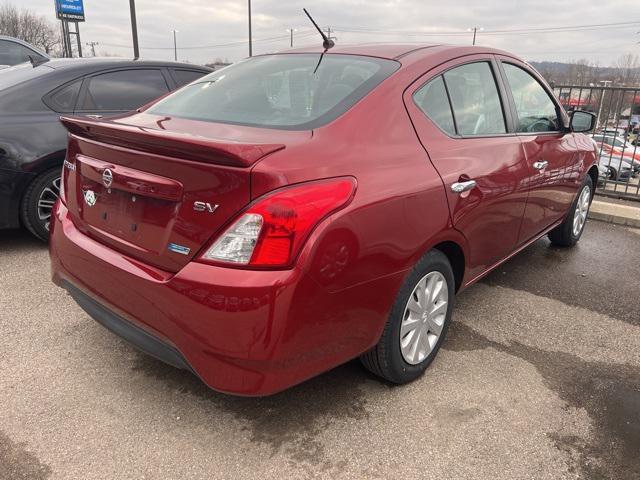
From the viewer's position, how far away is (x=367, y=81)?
242cm

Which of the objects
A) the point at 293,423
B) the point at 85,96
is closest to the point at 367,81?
the point at 293,423

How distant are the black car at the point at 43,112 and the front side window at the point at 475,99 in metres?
3.13

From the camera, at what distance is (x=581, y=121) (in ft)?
13.1

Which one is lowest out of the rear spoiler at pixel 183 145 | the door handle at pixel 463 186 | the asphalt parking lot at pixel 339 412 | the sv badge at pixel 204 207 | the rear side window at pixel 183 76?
the asphalt parking lot at pixel 339 412

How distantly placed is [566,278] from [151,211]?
338cm

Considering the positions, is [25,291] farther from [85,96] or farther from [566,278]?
[566,278]

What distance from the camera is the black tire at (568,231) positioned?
456 centimetres

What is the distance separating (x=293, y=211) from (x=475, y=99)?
5.48ft

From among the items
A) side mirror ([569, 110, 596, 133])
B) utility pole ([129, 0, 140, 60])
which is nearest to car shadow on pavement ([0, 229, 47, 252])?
side mirror ([569, 110, 596, 133])

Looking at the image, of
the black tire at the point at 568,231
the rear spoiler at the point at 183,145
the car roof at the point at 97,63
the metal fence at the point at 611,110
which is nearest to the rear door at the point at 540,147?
the black tire at the point at 568,231

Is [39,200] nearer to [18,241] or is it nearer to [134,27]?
[18,241]

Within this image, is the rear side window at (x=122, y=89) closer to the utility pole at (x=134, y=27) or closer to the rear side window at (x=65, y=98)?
the rear side window at (x=65, y=98)

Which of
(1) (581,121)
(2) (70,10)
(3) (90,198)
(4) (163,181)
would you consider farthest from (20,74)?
(2) (70,10)

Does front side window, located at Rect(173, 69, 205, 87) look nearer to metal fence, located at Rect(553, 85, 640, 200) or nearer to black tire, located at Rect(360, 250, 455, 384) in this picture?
black tire, located at Rect(360, 250, 455, 384)
